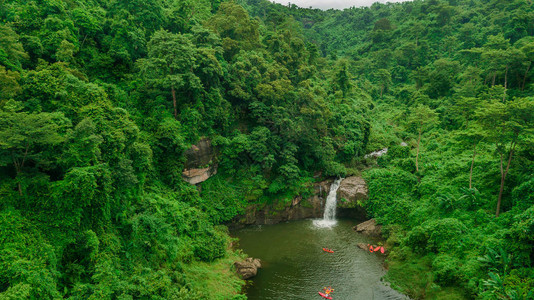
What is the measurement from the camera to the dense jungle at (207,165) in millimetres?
11977

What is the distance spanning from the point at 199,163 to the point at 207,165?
840mm

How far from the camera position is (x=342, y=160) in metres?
33.5

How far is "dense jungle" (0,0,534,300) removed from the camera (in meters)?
12.0

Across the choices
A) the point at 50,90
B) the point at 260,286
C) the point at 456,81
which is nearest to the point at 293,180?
the point at 260,286

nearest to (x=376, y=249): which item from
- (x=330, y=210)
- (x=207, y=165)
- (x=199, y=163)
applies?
(x=330, y=210)

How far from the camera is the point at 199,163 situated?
2511 cm

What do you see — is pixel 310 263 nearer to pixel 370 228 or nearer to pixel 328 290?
pixel 328 290

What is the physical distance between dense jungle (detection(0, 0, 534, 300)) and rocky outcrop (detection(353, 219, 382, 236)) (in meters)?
0.79

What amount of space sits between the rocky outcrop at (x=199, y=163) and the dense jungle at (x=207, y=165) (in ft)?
2.37

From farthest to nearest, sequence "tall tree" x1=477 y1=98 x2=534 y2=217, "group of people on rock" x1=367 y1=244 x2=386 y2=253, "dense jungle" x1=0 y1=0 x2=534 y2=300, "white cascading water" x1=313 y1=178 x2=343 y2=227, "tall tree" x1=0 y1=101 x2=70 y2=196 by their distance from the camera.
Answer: "white cascading water" x1=313 y1=178 x2=343 y2=227, "group of people on rock" x1=367 y1=244 x2=386 y2=253, "tall tree" x1=477 y1=98 x2=534 y2=217, "dense jungle" x1=0 y1=0 x2=534 y2=300, "tall tree" x1=0 y1=101 x2=70 y2=196

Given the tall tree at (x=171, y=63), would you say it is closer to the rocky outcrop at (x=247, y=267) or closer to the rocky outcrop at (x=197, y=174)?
the rocky outcrop at (x=197, y=174)

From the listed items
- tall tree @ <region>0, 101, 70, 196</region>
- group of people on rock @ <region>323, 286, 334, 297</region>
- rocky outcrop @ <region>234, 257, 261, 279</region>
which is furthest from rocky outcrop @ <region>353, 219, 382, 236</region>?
tall tree @ <region>0, 101, 70, 196</region>

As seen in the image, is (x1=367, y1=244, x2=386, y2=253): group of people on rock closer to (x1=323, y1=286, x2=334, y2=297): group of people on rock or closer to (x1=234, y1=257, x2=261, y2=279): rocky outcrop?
(x1=323, y1=286, x2=334, y2=297): group of people on rock

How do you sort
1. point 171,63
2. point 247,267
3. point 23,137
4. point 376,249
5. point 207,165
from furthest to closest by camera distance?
point 207,165
point 171,63
point 376,249
point 247,267
point 23,137
